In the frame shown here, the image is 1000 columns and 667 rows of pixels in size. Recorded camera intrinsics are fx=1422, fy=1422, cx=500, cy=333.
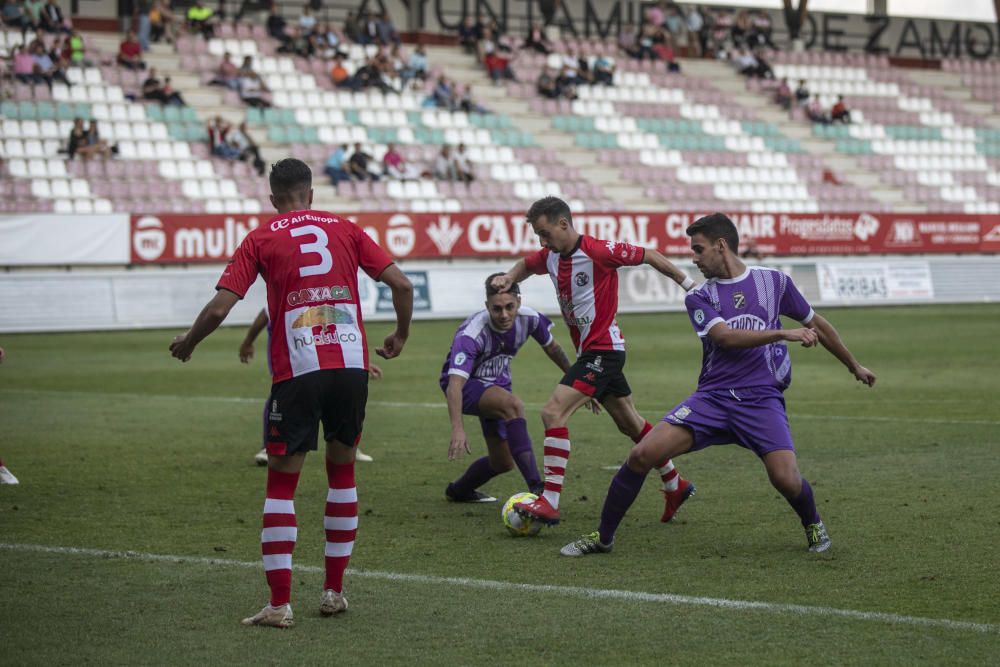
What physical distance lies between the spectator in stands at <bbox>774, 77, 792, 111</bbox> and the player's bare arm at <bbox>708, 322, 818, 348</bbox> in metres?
40.1

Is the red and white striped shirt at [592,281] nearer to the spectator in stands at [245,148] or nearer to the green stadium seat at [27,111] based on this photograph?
the spectator in stands at [245,148]

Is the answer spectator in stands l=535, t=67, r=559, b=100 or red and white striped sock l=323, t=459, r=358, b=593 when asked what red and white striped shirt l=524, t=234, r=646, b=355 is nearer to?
red and white striped sock l=323, t=459, r=358, b=593

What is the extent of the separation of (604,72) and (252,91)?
1204 centimetres

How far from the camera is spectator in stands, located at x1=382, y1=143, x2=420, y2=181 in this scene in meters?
35.4

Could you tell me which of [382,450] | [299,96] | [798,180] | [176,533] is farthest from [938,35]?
[176,533]

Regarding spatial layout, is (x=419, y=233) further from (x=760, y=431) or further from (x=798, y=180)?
(x=760, y=431)

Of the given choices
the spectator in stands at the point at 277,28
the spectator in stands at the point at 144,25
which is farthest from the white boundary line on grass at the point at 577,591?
the spectator in stands at the point at 277,28

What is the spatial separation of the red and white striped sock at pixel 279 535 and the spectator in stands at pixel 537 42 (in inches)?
1516

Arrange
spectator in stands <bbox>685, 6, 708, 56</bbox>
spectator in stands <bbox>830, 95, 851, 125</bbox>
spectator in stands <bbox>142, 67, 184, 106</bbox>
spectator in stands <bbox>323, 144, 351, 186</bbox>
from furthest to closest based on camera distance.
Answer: spectator in stands <bbox>685, 6, 708, 56</bbox> < spectator in stands <bbox>830, 95, 851, 125</bbox> < spectator in stands <bbox>323, 144, 351, 186</bbox> < spectator in stands <bbox>142, 67, 184, 106</bbox>

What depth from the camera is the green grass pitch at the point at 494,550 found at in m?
Result: 5.55

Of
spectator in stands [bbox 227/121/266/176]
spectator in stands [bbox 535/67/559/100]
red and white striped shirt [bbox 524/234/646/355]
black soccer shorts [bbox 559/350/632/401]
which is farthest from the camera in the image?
spectator in stands [bbox 535/67/559/100]

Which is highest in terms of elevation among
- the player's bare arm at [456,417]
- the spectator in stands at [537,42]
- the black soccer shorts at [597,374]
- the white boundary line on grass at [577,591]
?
the spectator in stands at [537,42]

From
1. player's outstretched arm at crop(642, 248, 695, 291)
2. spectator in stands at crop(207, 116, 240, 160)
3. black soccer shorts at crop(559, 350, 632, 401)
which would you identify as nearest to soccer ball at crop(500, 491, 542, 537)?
black soccer shorts at crop(559, 350, 632, 401)

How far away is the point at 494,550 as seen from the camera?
759 cm
